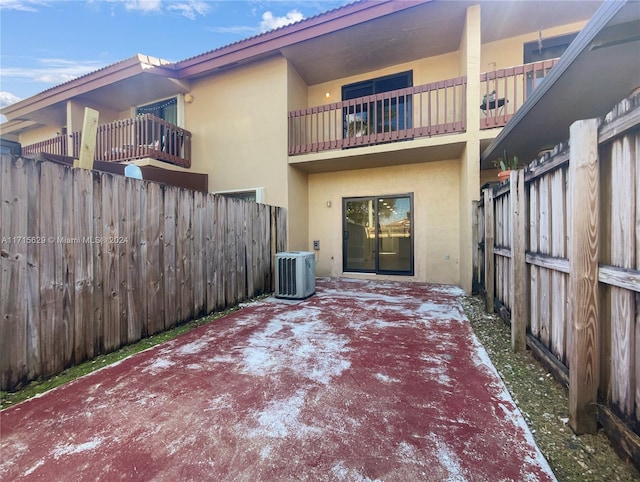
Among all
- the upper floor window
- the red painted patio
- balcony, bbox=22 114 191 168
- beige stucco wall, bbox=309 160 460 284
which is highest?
the upper floor window

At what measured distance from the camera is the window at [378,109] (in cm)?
660

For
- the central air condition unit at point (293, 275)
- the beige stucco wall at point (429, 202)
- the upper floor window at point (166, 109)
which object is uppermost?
the upper floor window at point (166, 109)

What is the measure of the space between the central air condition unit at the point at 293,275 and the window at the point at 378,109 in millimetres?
3484

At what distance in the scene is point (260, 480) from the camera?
1335 mm

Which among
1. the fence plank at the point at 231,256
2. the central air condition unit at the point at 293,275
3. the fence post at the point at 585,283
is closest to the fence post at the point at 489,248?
the fence post at the point at 585,283

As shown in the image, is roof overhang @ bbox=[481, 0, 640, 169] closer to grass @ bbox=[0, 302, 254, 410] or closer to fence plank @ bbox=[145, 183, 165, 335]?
fence plank @ bbox=[145, 183, 165, 335]

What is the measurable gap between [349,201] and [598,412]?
21.1ft

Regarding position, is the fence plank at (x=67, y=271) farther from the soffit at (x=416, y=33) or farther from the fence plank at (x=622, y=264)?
the soffit at (x=416, y=33)

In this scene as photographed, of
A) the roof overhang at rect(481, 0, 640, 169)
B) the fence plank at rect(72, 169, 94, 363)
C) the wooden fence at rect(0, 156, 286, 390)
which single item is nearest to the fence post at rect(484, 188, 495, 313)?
the roof overhang at rect(481, 0, 640, 169)

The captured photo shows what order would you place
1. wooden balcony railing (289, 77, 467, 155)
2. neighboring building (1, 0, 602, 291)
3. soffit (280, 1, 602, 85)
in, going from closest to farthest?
soffit (280, 1, 602, 85) < neighboring building (1, 0, 602, 291) < wooden balcony railing (289, 77, 467, 155)

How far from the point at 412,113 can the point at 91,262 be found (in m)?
6.45

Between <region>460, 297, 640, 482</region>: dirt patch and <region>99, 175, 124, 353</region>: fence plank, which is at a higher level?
<region>99, 175, 124, 353</region>: fence plank

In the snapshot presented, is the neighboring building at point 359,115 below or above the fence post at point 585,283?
above

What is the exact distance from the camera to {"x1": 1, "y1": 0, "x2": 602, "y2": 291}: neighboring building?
5625 millimetres
